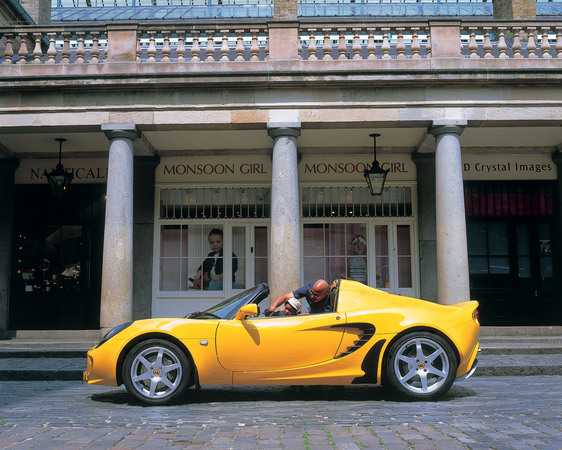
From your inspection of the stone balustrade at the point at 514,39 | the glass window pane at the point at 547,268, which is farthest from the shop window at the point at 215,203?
the glass window pane at the point at 547,268

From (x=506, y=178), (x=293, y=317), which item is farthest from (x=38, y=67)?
(x=506, y=178)

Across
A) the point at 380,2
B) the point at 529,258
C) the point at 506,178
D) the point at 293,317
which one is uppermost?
the point at 380,2

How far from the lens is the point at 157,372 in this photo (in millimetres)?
5730

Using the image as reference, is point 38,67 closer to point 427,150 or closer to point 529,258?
point 427,150

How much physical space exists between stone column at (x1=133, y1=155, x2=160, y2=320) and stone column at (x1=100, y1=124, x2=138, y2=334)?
2498 millimetres

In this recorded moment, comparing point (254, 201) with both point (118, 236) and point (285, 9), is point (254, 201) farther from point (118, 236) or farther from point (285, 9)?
point (285, 9)

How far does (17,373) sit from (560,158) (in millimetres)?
11529

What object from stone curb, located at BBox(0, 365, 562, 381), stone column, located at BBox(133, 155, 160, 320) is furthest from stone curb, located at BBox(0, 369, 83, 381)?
stone column, located at BBox(133, 155, 160, 320)

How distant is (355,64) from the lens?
10344 mm

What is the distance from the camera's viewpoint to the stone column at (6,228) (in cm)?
1255

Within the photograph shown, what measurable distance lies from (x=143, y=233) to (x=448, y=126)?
6.87 m

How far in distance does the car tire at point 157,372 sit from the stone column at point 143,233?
7073mm

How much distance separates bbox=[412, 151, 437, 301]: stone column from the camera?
12.6m

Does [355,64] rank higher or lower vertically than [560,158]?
higher
